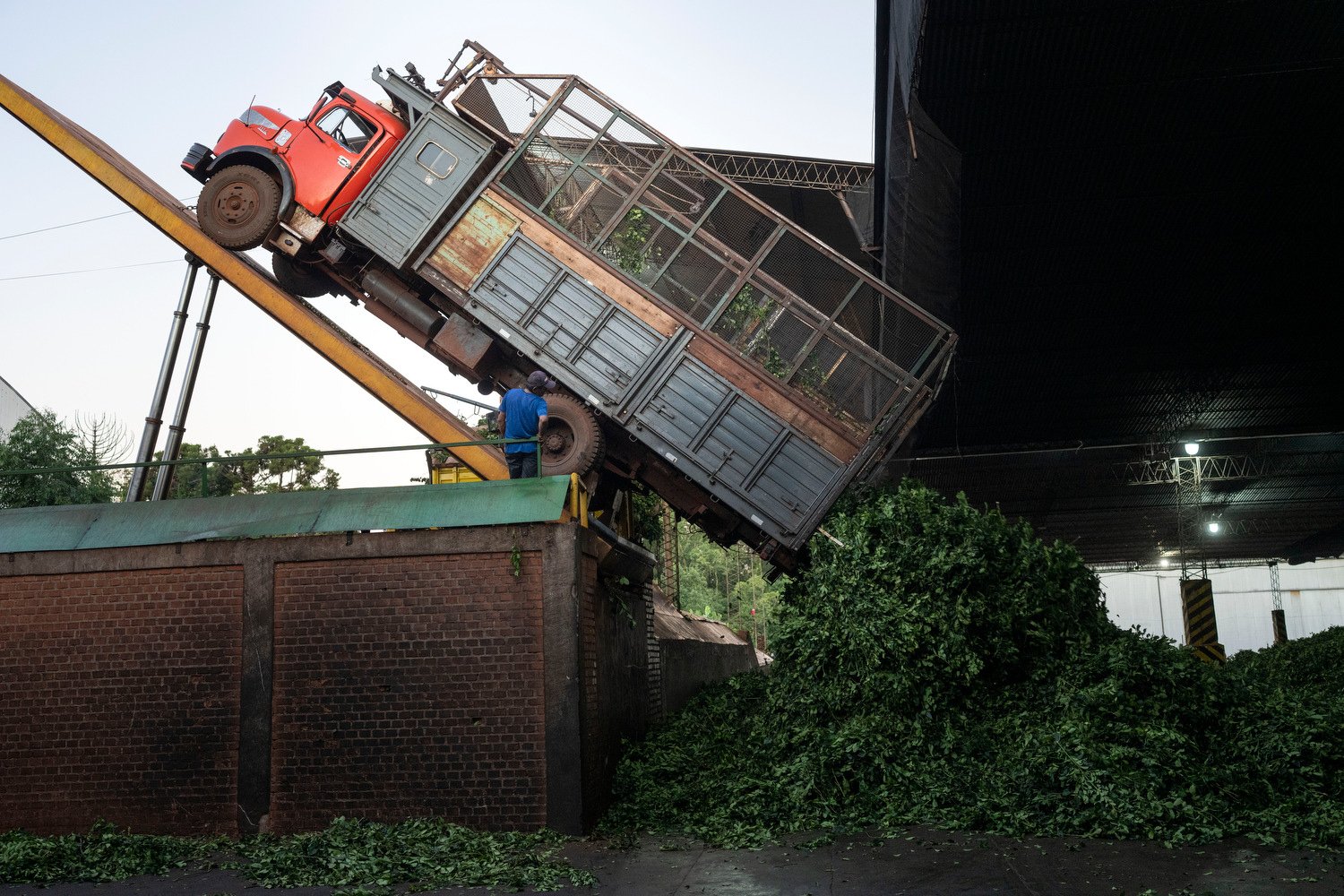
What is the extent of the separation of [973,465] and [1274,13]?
1550 cm

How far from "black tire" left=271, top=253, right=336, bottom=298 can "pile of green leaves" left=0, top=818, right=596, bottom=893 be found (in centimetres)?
694

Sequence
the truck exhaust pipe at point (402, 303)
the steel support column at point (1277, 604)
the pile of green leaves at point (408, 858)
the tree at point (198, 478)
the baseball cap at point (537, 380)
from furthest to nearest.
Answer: the steel support column at point (1277, 604) → the tree at point (198, 478) → the truck exhaust pipe at point (402, 303) → the baseball cap at point (537, 380) → the pile of green leaves at point (408, 858)

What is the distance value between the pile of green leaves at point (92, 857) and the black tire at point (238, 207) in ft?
22.3

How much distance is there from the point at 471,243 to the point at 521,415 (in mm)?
2895

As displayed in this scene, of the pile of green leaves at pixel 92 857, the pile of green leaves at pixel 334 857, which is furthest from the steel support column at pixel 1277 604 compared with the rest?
the pile of green leaves at pixel 92 857

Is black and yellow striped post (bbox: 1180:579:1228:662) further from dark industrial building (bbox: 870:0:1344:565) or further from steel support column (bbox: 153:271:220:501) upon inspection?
steel support column (bbox: 153:271:220:501)

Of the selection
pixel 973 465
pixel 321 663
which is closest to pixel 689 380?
pixel 321 663

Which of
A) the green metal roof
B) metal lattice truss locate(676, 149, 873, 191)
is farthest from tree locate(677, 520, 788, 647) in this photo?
the green metal roof

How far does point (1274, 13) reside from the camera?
10047 millimetres

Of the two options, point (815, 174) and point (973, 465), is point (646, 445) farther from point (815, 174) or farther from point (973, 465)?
point (973, 465)

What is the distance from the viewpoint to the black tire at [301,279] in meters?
12.8

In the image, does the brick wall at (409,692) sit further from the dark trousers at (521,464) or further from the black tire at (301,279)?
the black tire at (301,279)

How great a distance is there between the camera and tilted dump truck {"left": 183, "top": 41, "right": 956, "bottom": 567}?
11438 mm

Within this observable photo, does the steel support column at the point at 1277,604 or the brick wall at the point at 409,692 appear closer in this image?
the brick wall at the point at 409,692
